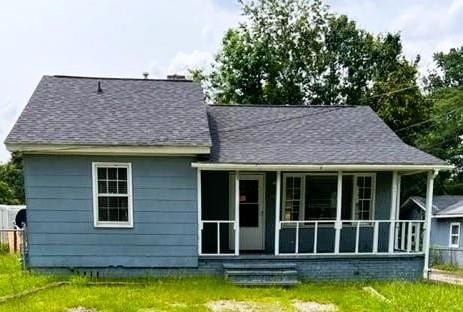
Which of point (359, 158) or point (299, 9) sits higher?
point (299, 9)

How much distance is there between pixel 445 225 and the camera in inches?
798

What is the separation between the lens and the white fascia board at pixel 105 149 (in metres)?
8.41

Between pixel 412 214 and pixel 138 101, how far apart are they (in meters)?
18.1

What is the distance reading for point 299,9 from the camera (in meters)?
22.3

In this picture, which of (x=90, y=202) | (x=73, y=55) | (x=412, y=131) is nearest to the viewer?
(x=90, y=202)

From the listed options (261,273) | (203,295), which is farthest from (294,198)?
(203,295)

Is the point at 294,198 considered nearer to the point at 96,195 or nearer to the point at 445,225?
the point at 96,195

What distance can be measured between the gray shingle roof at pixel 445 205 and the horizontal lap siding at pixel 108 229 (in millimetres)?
14651

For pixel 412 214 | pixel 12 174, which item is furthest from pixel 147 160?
pixel 12 174

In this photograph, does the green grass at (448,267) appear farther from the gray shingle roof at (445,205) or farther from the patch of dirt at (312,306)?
the patch of dirt at (312,306)

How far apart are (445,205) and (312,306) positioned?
16.3 m

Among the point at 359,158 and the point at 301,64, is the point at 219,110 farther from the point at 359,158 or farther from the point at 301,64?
the point at 301,64

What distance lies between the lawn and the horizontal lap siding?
50 centimetres

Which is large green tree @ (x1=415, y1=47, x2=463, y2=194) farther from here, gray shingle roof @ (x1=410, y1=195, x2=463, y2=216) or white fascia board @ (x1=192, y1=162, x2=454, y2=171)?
white fascia board @ (x1=192, y1=162, x2=454, y2=171)
